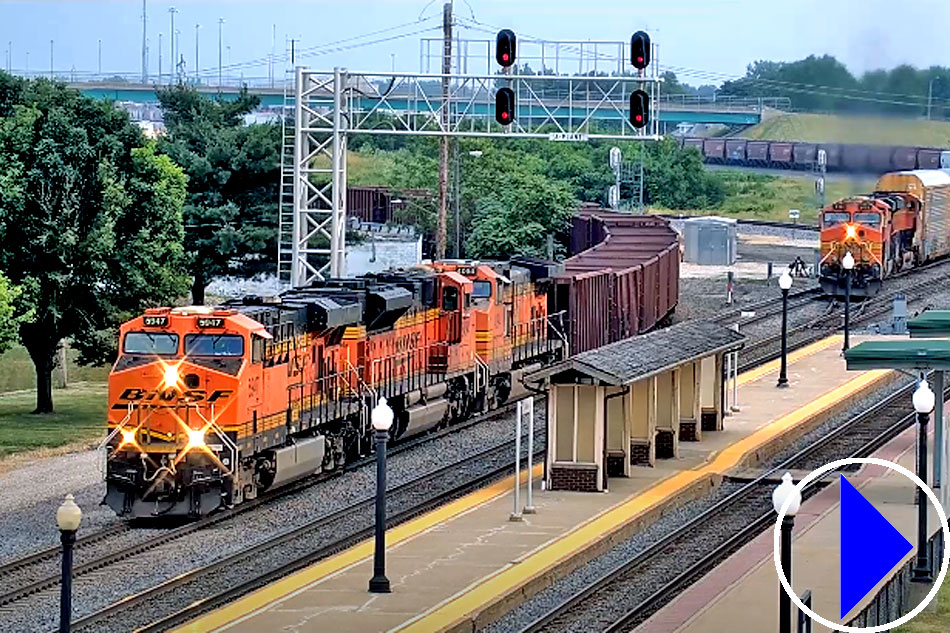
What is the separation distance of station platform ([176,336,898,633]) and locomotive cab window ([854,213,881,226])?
23.6m

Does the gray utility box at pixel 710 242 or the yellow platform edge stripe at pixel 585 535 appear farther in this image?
the gray utility box at pixel 710 242

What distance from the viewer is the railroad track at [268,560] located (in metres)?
19.5

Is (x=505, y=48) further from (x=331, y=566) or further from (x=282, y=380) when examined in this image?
(x=331, y=566)

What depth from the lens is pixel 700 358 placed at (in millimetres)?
29719

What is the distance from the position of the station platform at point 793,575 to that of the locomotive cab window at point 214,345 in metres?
7.43

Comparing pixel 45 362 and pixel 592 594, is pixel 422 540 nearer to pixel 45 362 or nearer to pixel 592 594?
pixel 592 594

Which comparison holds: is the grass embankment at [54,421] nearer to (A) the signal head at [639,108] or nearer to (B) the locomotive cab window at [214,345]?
(B) the locomotive cab window at [214,345]

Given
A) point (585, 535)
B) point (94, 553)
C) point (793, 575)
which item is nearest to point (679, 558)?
point (585, 535)

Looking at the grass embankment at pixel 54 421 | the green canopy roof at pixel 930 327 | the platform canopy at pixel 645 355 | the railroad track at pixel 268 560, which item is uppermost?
the green canopy roof at pixel 930 327

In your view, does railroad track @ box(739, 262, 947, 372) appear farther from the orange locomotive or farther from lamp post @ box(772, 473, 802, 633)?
lamp post @ box(772, 473, 802, 633)

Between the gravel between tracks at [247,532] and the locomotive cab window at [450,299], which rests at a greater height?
the locomotive cab window at [450,299]

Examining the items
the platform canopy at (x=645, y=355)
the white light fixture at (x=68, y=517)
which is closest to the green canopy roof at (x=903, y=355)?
the platform canopy at (x=645, y=355)

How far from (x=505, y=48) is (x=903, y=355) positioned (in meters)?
13.1

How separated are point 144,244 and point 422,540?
1525 centimetres
